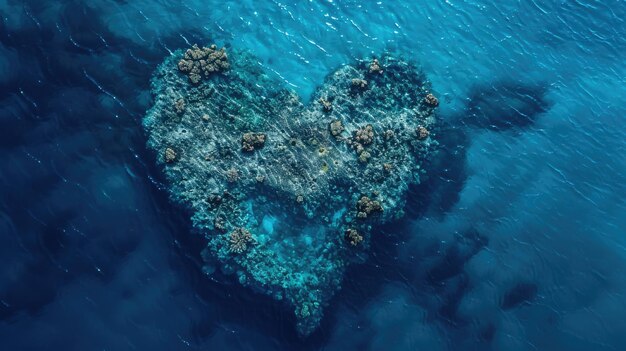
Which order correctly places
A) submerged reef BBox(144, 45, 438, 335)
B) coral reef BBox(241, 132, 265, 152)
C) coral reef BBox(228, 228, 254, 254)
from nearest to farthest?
coral reef BBox(228, 228, 254, 254)
submerged reef BBox(144, 45, 438, 335)
coral reef BBox(241, 132, 265, 152)

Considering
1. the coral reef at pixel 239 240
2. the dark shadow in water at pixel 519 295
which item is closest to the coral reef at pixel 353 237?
the coral reef at pixel 239 240

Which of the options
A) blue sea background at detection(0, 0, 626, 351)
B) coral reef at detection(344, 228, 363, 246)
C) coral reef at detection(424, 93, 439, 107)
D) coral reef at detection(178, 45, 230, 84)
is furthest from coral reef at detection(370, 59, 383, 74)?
coral reef at detection(344, 228, 363, 246)

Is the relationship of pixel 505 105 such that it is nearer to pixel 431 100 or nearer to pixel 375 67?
pixel 431 100

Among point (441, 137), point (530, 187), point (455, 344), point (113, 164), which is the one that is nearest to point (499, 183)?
point (530, 187)

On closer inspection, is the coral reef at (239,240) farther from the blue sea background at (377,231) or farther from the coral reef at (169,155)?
the coral reef at (169,155)

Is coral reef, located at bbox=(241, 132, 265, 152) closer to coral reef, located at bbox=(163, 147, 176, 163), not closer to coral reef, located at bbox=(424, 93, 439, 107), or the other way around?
coral reef, located at bbox=(163, 147, 176, 163)

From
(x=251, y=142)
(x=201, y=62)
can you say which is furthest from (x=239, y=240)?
(x=201, y=62)

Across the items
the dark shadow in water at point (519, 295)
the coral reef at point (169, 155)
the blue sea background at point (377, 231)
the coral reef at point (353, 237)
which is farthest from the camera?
the dark shadow in water at point (519, 295)

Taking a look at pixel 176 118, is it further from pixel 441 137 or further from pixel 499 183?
pixel 499 183
